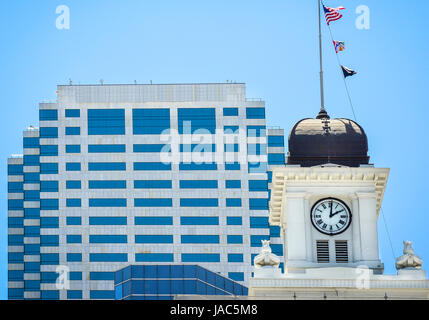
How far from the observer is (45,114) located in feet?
634

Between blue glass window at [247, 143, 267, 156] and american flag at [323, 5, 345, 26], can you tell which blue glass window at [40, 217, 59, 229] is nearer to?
blue glass window at [247, 143, 267, 156]

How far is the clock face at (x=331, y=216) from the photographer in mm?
75812

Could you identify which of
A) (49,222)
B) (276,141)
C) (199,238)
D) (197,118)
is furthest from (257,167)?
(49,222)

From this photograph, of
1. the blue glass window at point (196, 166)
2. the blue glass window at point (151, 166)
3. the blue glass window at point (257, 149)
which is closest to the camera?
the blue glass window at point (196, 166)

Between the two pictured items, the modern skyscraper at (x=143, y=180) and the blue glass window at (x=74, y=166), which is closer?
the modern skyscraper at (x=143, y=180)

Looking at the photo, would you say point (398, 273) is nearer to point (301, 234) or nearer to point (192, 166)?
point (301, 234)

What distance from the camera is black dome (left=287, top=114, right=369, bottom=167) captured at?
76750 mm

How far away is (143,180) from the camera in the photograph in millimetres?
190000

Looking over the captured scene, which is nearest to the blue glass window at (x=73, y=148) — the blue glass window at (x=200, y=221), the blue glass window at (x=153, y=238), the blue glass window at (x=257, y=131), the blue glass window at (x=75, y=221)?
the blue glass window at (x=75, y=221)

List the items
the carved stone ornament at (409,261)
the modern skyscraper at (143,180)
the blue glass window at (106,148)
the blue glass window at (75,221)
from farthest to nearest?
the blue glass window at (106,148), the blue glass window at (75,221), the modern skyscraper at (143,180), the carved stone ornament at (409,261)

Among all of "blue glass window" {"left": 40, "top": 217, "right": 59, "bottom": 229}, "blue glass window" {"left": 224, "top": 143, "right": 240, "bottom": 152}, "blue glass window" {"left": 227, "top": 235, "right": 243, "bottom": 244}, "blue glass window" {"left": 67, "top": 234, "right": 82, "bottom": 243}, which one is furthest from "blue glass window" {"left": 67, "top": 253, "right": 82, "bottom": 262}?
"blue glass window" {"left": 224, "top": 143, "right": 240, "bottom": 152}

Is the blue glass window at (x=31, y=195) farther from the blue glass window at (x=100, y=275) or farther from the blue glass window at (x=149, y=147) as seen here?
the blue glass window at (x=149, y=147)

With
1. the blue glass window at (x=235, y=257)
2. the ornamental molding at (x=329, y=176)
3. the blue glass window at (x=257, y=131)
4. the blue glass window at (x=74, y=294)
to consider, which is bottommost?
the blue glass window at (x=74, y=294)

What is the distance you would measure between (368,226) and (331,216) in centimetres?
232
